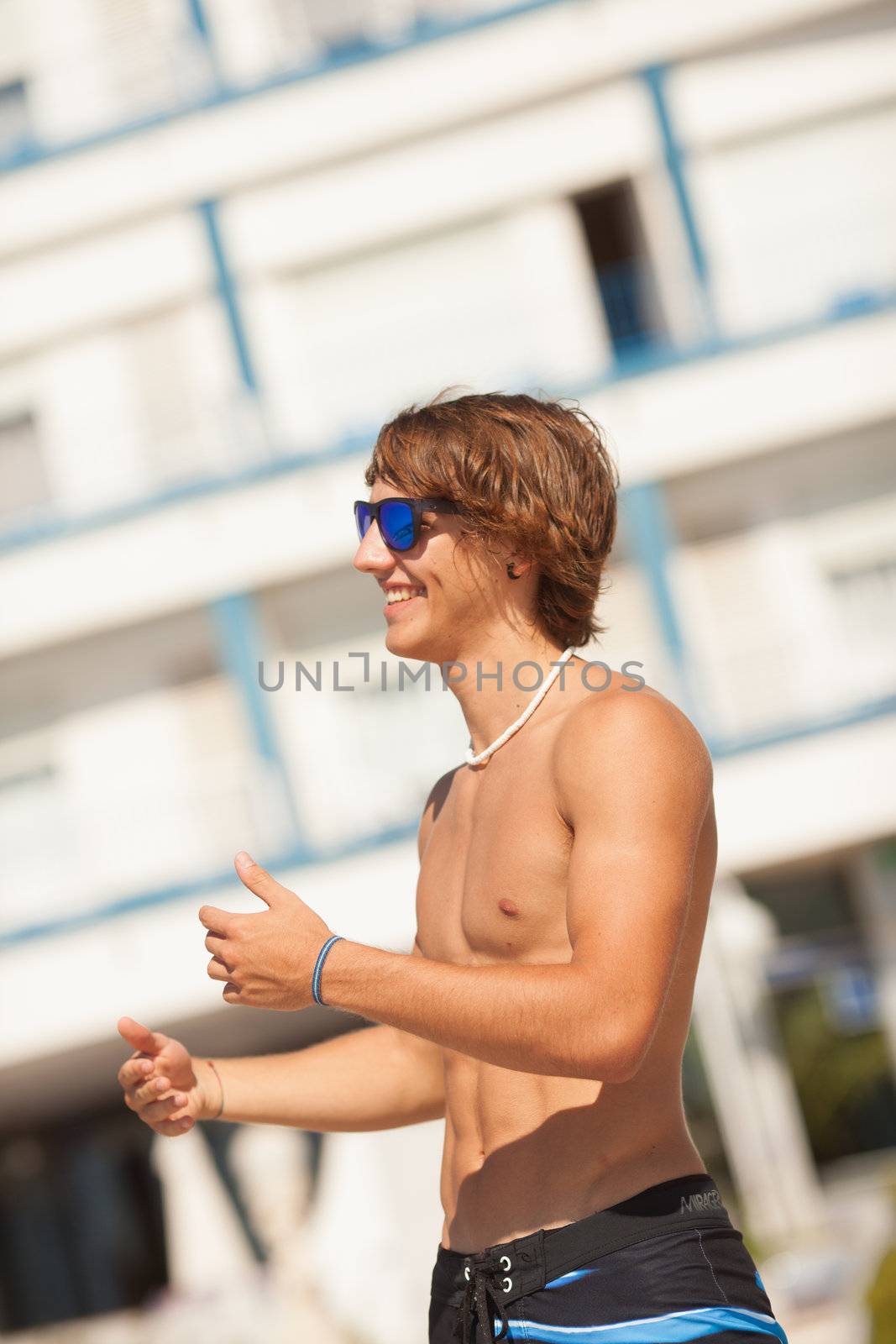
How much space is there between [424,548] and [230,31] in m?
15.5

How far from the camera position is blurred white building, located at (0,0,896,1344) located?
14.8m

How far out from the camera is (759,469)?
52.9 ft

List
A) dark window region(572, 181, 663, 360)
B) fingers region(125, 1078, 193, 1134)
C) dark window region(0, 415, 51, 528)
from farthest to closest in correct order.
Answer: dark window region(572, 181, 663, 360) → dark window region(0, 415, 51, 528) → fingers region(125, 1078, 193, 1134)

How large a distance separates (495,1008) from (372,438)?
13848 mm

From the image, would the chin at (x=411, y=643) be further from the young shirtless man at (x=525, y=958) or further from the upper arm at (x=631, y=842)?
the upper arm at (x=631, y=842)

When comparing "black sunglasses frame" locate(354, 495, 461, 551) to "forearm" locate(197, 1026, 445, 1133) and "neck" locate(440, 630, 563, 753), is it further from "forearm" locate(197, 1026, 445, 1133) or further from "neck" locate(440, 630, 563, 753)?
"forearm" locate(197, 1026, 445, 1133)

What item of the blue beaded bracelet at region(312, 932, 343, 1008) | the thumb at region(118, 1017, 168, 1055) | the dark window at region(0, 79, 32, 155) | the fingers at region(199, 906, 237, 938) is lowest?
the thumb at region(118, 1017, 168, 1055)

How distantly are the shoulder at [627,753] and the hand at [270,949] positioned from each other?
0.39 meters

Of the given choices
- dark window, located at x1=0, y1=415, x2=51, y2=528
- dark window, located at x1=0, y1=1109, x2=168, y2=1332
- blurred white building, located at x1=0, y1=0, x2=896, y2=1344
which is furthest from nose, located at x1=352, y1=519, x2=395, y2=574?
dark window, located at x1=0, y1=1109, x2=168, y2=1332

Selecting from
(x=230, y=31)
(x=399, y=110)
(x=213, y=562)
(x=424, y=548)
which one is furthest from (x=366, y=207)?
(x=424, y=548)

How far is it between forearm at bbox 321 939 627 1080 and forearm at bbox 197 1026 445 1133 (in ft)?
2.05

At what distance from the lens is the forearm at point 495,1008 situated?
76.5 inches

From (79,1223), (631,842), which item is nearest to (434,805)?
(631,842)

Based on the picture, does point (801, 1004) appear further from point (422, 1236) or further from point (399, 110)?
point (399, 110)
